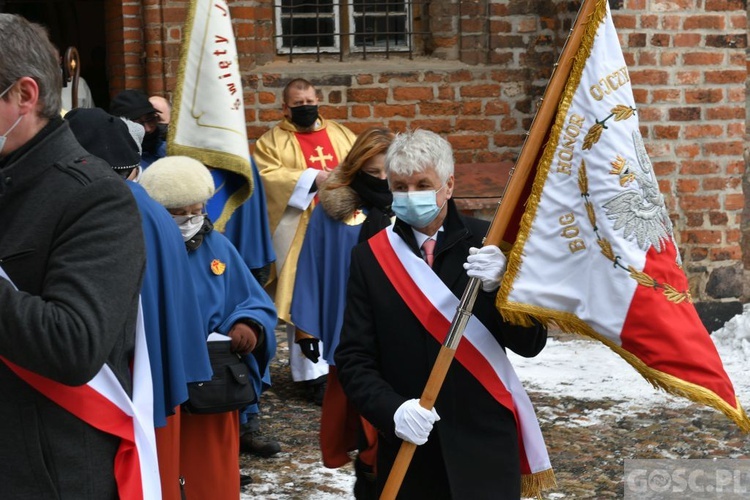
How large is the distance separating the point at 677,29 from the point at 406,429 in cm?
544

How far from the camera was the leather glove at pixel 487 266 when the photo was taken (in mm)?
3033

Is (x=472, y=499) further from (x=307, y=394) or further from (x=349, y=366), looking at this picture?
(x=307, y=394)

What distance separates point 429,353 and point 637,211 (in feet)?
2.25

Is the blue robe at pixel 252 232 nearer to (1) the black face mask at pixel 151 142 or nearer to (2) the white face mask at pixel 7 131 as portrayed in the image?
(1) the black face mask at pixel 151 142

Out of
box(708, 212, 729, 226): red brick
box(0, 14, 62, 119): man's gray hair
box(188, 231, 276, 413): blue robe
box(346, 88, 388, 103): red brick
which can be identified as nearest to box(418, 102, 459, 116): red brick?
box(346, 88, 388, 103): red brick

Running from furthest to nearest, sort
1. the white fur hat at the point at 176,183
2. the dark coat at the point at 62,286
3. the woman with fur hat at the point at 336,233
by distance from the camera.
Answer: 1. the woman with fur hat at the point at 336,233
2. the white fur hat at the point at 176,183
3. the dark coat at the point at 62,286

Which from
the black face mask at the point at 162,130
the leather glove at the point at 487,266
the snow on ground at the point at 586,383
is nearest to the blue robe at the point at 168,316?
the leather glove at the point at 487,266

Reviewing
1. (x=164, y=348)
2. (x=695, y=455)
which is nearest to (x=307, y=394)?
(x=695, y=455)

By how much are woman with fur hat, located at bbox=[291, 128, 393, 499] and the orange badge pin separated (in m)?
0.88

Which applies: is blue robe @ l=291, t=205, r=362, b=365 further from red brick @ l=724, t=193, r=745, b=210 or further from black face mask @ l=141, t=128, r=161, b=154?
red brick @ l=724, t=193, r=745, b=210

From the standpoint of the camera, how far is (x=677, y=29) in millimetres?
7699

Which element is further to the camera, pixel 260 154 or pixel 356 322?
pixel 260 154

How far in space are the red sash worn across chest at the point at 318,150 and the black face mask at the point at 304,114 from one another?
0.09 metres

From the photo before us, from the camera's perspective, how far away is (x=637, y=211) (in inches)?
118
